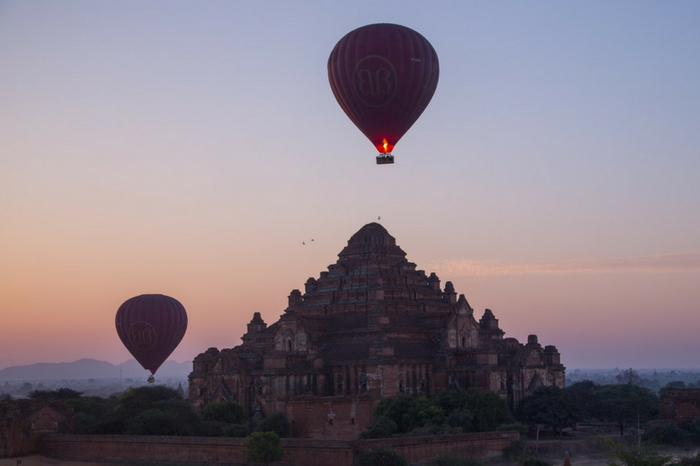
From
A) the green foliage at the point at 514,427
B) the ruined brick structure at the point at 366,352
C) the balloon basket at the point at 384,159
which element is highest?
the balloon basket at the point at 384,159

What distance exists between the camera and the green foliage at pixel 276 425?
6112cm

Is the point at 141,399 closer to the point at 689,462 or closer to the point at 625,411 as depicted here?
the point at 625,411

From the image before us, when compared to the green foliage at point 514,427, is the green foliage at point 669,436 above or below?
below

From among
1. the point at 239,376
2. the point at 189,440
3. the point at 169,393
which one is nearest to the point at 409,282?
the point at 239,376

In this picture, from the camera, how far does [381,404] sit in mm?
61094

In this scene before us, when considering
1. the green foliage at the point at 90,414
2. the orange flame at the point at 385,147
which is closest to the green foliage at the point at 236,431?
the green foliage at the point at 90,414

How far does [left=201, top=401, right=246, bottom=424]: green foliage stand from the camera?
213ft

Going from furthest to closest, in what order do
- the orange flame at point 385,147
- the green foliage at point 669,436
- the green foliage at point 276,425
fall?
the green foliage at point 669,436
the green foliage at point 276,425
the orange flame at point 385,147

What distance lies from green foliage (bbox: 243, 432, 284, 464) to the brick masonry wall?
983 millimetres

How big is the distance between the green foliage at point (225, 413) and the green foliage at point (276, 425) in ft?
11.5

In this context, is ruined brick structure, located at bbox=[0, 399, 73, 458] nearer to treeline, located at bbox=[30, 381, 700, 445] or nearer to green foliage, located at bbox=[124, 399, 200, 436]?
treeline, located at bbox=[30, 381, 700, 445]

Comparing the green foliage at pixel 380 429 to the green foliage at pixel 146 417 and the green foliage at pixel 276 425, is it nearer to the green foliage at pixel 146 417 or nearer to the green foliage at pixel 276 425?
the green foliage at pixel 276 425

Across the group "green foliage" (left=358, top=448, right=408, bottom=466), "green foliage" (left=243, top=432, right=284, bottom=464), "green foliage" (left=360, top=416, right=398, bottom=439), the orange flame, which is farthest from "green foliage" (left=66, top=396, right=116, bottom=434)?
the orange flame

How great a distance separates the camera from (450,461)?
49062 mm
